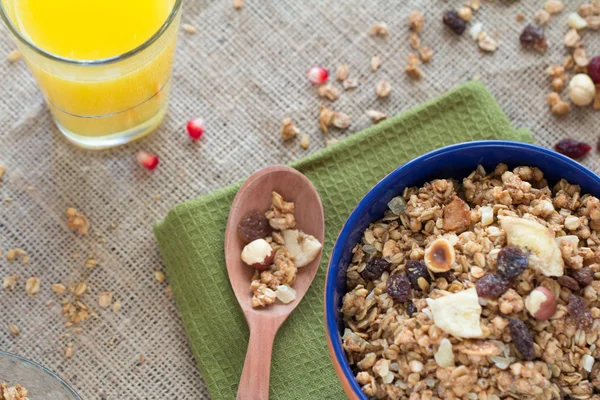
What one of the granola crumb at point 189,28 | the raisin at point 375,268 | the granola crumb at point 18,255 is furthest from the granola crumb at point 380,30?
the granola crumb at point 18,255

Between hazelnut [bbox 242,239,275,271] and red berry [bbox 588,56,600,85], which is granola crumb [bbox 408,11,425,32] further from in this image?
hazelnut [bbox 242,239,275,271]

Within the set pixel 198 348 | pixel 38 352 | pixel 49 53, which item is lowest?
pixel 38 352

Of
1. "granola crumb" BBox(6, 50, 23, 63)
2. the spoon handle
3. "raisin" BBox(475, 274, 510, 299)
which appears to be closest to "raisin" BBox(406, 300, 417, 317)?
"raisin" BBox(475, 274, 510, 299)

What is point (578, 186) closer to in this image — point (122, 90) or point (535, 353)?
point (535, 353)

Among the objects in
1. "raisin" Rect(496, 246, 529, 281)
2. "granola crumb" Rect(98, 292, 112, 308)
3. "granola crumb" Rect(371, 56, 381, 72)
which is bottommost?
"granola crumb" Rect(98, 292, 112, 308)

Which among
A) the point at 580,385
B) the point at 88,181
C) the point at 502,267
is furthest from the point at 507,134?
the point at 88,181

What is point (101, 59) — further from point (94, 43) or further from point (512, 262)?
point (512, 262)

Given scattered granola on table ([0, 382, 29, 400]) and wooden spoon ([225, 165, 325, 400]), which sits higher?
wooden spoon ([225, 165, 325, 400])

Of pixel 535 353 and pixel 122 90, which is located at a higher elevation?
pixel 535 353
